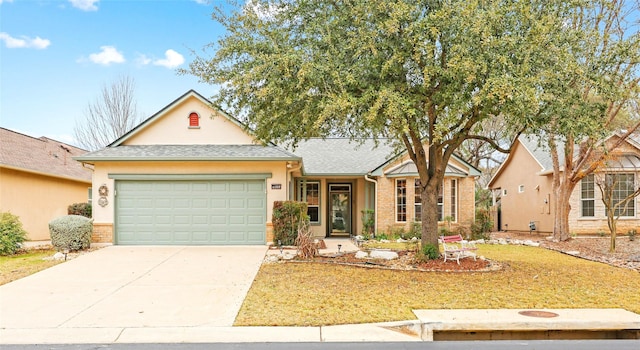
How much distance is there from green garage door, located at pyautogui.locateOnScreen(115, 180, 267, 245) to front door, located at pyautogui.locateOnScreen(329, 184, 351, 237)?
217 inches

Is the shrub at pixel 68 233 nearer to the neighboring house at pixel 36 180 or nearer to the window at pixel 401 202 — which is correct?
the neighboring house at pixel 36 180

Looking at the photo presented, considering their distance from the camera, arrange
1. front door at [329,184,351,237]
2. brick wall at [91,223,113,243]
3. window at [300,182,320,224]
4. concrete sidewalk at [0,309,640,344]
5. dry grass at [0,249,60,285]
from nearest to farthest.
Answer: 1. concrete sidewalk at [0,309,640,344]
2. dry grass at [0,249,60,285]
3. brick wall at [91,223,113,243]
4. window at [300,182,320,224]
5. front door at [329,184,351,237]

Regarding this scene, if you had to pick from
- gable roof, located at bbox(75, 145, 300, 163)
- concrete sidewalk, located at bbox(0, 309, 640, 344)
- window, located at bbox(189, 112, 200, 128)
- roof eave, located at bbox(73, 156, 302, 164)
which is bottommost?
concrete sidewalk, located at bbox(0, 309, 640, 344)

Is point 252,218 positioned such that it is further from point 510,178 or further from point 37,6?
point 510,178

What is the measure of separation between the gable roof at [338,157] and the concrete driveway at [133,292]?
7.29 meters

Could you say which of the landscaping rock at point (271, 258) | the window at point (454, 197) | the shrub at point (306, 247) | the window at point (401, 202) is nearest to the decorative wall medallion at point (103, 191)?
the landscaping rock at point (271, 258)

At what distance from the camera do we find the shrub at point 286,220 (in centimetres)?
1500

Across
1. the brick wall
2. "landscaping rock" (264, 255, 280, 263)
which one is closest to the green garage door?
the brick wall

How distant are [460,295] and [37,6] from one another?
17.1 meters

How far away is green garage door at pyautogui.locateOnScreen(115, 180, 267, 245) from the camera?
51.5ft

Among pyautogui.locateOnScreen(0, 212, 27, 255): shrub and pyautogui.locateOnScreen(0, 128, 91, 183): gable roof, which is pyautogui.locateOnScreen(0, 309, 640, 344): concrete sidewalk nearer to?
pyautogui.locateOnScreen(0, 212, 27, 255): shrub

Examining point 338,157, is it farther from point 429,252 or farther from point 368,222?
point 429,252

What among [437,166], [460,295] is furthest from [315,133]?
[460,295]

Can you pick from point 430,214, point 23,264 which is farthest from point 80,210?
point 430,214
